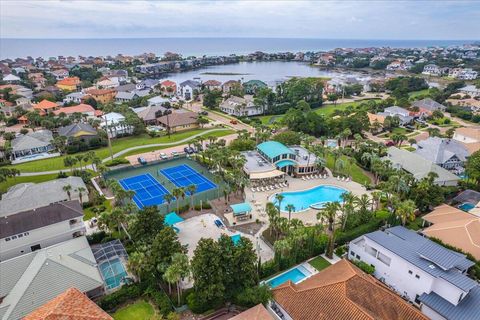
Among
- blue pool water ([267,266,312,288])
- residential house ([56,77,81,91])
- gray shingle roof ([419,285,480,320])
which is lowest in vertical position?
blue pool water ([267,266,312,288])

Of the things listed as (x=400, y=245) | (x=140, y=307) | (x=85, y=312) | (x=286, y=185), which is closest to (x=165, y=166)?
(x=286, y=185)

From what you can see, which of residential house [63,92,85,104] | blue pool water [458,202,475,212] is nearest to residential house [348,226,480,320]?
blue pool water [458,202,475,212]

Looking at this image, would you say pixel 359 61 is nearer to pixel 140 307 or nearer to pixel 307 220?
pixel 307 220

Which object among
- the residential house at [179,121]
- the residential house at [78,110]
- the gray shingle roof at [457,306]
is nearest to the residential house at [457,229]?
the gray shingle roof at [457,306]

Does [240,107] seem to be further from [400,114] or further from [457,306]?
[457,306]

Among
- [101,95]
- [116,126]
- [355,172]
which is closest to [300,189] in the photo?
[355,172]

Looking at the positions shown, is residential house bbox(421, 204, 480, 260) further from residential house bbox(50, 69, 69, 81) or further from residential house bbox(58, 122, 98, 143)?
residential house bbox(50, 69, 69, 81)

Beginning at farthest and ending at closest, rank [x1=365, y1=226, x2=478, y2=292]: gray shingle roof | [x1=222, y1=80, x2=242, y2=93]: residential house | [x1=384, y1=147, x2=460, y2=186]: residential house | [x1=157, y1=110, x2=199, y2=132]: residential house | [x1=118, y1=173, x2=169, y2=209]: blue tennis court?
1. [x1=222, y1=80, x2=242, y2=93]: residential house
2. [x1=157, y1=110, x2=199, y2=132]: residential house
3. [x1=384, y1=147, x2=460, y2=186]: residential house
4. [x1=118, y1=173, x2=169, y2=209]: blue tennis court
5. [x1=365, y1=226, x2=478, y2=292]: gray shingle roof
